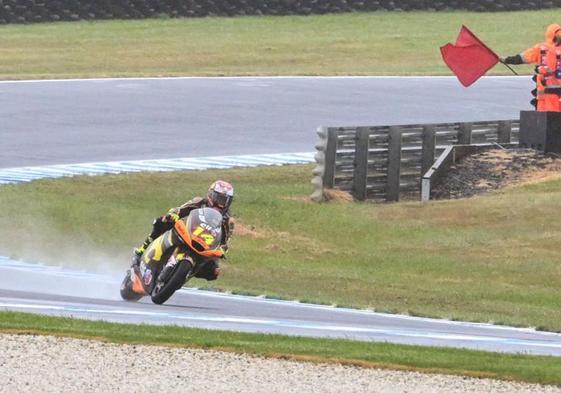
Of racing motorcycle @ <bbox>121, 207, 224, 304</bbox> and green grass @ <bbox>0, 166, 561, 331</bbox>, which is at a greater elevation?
racing motorcycle @ <bbox>121, 207, 224, 304</bbox>

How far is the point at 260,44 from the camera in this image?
46000mm

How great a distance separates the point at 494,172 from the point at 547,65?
1.98 m

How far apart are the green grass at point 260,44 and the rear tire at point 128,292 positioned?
73.0ft

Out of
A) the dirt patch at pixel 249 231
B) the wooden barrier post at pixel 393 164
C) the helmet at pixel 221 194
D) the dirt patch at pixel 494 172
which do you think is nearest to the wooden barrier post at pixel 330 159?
the wooden barrier post at pixel 393 164

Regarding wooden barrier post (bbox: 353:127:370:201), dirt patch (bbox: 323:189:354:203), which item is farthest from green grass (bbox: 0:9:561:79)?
dirt patch (bbox: 323:189:354:203)

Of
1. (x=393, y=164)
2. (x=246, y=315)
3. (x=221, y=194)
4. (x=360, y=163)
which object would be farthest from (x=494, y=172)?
(x=246, y=315)

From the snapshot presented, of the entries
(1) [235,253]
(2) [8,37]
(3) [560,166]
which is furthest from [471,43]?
(2) [8,37]

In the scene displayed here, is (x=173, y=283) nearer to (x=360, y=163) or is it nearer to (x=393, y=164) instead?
(x=360, y=163)

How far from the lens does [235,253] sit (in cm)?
2100

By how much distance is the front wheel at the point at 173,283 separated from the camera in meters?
15.6

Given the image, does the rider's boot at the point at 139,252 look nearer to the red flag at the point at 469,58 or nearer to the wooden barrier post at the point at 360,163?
the wooden barrier post at the point at 360,163

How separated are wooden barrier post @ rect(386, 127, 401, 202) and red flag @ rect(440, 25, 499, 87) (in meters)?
1.45

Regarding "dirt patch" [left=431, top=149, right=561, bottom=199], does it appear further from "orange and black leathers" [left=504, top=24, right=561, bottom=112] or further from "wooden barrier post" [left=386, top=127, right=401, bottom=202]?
"orange and black leathers" [left=504, top=24, right=561, bottom=112]

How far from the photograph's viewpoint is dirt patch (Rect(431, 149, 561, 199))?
25688 mm
